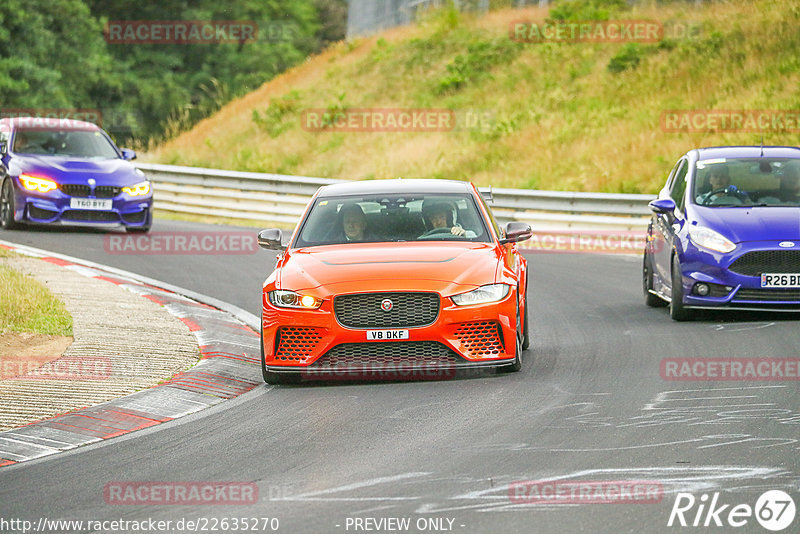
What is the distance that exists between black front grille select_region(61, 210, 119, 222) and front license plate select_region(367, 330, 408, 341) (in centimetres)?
1262

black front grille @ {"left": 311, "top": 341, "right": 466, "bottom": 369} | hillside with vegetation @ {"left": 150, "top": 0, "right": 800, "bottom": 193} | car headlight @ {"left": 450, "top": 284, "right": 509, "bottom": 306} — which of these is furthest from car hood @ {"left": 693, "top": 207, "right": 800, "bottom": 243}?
hillside with vegetation @ {"left": 150, "top": 0, "right": 800, "bottom": 193}

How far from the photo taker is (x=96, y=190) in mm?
21391

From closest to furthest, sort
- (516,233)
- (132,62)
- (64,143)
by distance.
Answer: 1. (516,233)
2. (64,143)
3. (132,62)

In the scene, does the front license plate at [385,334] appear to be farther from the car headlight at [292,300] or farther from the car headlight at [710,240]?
the car headlight at [710,240]

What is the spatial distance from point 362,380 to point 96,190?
1220cm

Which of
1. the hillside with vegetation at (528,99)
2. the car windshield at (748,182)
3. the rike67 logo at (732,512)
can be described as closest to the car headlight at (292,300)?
the rike67 logo at (732,512)

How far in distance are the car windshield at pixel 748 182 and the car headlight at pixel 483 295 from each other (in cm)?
426

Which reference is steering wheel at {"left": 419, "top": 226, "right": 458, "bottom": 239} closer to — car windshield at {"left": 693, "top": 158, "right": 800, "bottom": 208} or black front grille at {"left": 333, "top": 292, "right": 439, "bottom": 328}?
black front grille at {"left": 333, "top": 292, "right": 439, "bottom": 328}

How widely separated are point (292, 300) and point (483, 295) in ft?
4.64

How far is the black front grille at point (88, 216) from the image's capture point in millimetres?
21359

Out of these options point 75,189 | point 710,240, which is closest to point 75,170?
point 75,189

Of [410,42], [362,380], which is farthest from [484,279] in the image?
[410,42]

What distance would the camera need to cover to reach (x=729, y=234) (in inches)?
506

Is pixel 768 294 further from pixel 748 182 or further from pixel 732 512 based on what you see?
pixel 732 512
